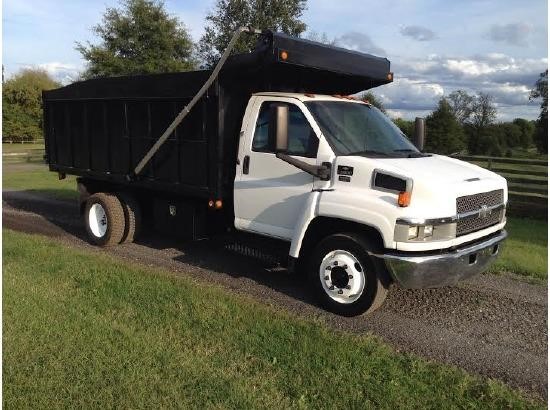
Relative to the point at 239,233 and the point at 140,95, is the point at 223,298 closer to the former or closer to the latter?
the point at 239,233

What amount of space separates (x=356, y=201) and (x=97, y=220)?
200 inches

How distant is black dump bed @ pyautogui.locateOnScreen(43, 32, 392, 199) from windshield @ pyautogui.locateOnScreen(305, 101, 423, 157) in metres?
0.53

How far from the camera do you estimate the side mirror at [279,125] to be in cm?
554

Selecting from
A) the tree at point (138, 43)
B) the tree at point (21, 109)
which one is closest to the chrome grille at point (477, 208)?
the tree at point (138, 43)

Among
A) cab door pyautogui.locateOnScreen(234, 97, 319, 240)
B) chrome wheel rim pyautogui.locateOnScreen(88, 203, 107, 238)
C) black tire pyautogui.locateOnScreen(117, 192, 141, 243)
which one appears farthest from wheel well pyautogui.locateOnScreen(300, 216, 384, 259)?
chrome wheel rim pyautogui.locateOnScreen(88, 203, 107, 238)

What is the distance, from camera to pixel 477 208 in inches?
219

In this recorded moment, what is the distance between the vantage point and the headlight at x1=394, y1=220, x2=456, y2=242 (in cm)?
506

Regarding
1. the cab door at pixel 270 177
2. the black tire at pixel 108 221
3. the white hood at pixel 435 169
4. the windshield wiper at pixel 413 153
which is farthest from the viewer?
the black tire at pixel 108 221

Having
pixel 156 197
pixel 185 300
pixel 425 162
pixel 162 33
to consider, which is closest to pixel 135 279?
pixel 185 300

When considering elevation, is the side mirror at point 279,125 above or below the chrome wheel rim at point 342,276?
above

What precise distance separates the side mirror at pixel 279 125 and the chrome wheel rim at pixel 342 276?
1256 mm

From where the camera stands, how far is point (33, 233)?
939 centimetres

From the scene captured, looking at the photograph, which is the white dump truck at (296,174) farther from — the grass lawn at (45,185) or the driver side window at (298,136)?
the grass lawn at (45,185)

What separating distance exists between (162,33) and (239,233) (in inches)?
730
